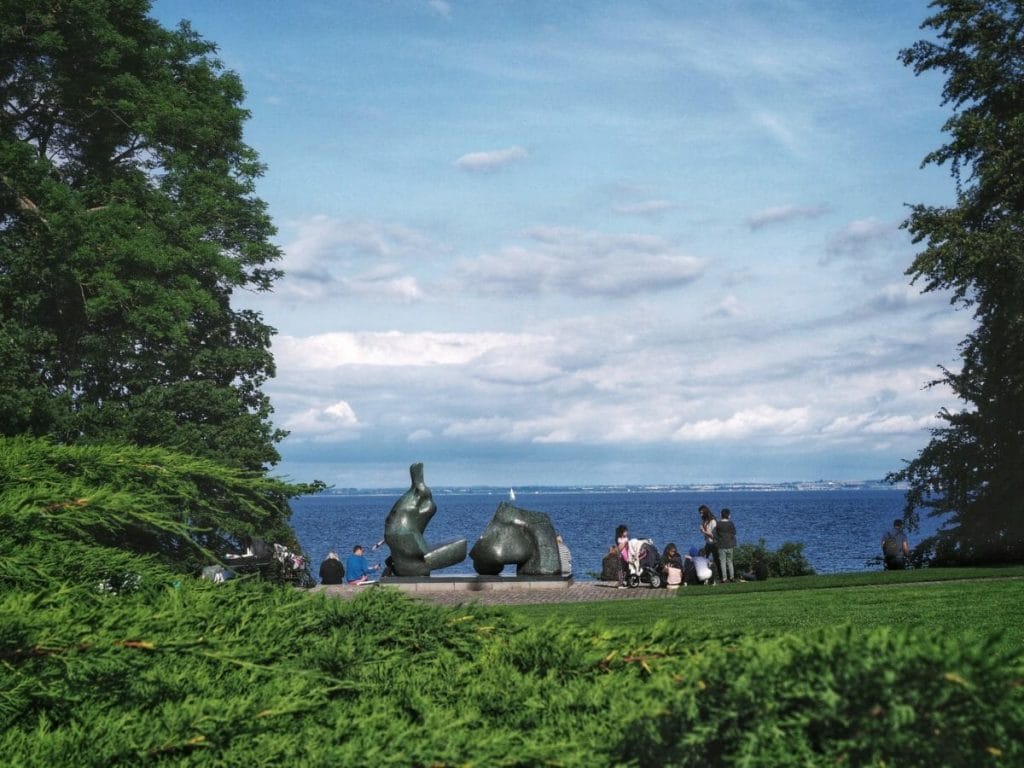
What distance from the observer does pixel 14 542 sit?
369cm

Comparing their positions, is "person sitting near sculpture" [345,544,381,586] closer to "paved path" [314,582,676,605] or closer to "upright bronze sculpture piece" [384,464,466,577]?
"upright bronze sculpture piece" [384,464,466,577]

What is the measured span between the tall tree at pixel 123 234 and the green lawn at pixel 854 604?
11256 mm

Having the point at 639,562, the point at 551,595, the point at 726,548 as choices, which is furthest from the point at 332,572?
the point at 726,548

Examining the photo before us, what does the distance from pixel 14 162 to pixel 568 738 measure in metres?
25.2

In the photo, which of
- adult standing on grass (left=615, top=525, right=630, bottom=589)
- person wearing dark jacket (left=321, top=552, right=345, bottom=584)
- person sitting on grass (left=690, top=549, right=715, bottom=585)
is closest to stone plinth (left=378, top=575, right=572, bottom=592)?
adult standing on grass (left=615, top=525, right=630, bottom=589)

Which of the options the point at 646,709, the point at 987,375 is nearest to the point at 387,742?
the point at 646,709

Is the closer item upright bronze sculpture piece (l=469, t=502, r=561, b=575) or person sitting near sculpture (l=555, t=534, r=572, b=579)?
upright bronze sculpture piece (l=469, t=502, r=561, b=575)

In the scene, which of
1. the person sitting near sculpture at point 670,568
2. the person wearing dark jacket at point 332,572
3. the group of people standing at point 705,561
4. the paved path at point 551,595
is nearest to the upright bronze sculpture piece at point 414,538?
the paved path at point 551,595

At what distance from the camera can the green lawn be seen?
43.7 ft

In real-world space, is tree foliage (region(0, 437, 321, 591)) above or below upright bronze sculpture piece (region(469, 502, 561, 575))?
above

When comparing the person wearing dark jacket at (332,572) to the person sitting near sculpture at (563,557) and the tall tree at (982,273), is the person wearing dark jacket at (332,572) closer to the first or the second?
the person sitting near sculpture at (563,557)

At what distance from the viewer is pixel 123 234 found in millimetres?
24922

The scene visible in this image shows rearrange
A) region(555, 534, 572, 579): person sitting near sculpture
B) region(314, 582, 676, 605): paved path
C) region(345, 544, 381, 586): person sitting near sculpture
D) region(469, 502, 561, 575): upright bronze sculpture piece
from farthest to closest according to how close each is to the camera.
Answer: region(345, 544, 381, 586): person sitting near sculpture
region(555, 534, 572, 579): person sitting near sculpture
region(469, 502, 561, 575): upright bronze sculpture piece
region(314, 582, 676, 605): paved path

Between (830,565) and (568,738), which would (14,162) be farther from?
(830,565)
